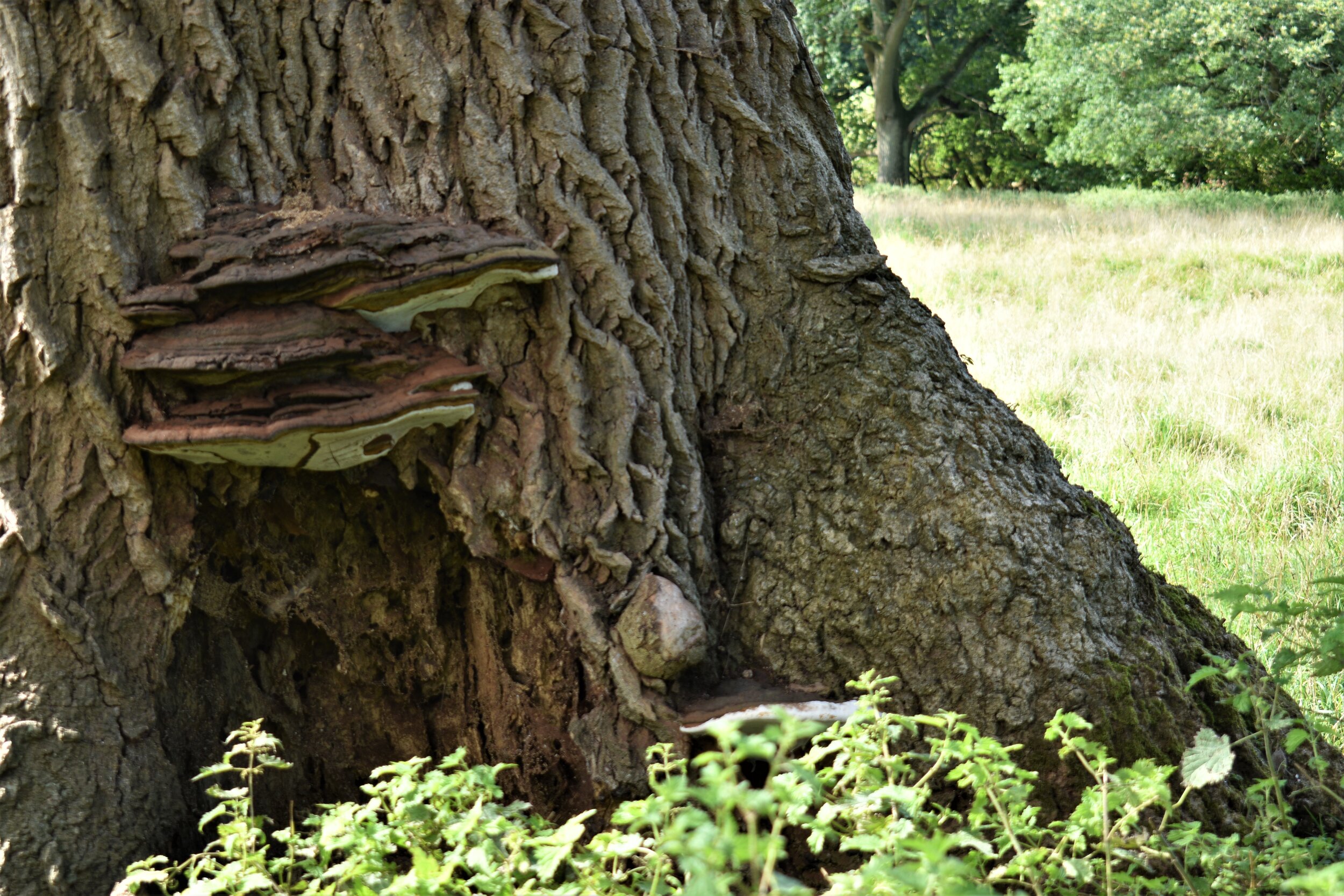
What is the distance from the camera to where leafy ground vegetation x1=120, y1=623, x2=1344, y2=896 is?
1.43 metres

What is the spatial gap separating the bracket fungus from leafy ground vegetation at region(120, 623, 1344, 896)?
594mm

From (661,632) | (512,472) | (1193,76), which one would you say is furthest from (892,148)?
(661,632)

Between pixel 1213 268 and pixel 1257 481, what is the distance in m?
6.38

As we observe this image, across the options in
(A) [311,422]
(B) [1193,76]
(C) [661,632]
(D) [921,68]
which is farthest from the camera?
(D) [921,68]

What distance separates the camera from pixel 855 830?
1722 mm

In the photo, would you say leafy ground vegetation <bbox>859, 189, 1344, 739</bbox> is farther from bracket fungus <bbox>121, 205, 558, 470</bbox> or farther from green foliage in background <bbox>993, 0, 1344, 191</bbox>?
green foliage in background <bbox>993, 0, 1344, 191</bbox>

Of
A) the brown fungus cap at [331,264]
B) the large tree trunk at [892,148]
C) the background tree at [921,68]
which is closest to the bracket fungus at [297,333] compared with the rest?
the brown fungus cap at [331,264]

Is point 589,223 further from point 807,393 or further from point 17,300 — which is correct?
point 17,300

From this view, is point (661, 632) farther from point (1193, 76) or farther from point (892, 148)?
point (892, 148)

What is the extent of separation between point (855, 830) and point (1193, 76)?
25.9m

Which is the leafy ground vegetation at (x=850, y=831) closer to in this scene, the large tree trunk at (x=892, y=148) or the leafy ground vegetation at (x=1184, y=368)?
the leafy ground vegetation at (x=1184, y=368)

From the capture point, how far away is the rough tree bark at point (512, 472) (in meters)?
1.96

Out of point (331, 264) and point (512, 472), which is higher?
point (331, 264)

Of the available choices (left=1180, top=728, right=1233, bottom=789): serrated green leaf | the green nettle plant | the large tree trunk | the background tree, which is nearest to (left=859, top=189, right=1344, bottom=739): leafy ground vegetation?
(left=1180, top=728, right=1233, bottom=789): serrated green leaf
